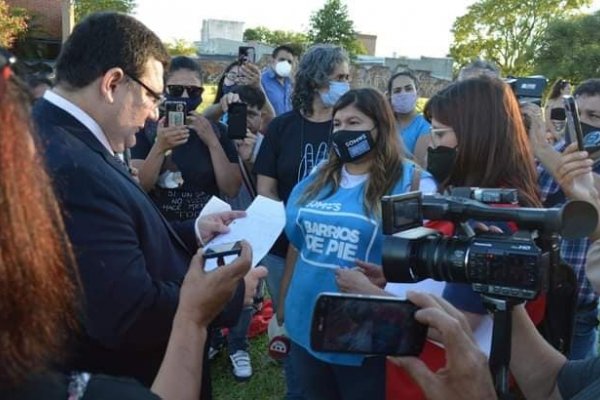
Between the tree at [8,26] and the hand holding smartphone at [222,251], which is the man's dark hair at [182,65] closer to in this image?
the hand holding smartphone at [222,251]

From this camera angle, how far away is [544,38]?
112ft

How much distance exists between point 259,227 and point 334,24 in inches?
1924

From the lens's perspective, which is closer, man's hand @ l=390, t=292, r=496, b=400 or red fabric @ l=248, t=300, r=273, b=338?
man's hand @ l=390, t=292, r=496, b=400

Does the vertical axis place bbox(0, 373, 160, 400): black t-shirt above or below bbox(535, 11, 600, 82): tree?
below

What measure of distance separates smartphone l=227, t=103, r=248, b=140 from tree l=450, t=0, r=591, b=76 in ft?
131

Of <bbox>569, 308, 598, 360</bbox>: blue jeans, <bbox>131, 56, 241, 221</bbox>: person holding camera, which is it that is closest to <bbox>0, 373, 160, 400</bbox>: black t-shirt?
<bbox>569, 308, 598, 360</bbox>: blue jeans

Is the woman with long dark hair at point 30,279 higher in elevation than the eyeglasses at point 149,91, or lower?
lower

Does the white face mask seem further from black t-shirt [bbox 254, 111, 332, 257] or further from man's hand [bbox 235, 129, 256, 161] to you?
black t-shirt [bbox 254, 111, 332, 257]

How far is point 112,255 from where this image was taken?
5.32 feet

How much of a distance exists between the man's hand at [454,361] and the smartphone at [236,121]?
104 inches

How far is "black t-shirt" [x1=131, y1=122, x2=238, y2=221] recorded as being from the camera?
362 cm

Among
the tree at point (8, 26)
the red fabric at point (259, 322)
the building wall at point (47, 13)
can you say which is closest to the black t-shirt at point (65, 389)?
the red fabric at point (259, 322)

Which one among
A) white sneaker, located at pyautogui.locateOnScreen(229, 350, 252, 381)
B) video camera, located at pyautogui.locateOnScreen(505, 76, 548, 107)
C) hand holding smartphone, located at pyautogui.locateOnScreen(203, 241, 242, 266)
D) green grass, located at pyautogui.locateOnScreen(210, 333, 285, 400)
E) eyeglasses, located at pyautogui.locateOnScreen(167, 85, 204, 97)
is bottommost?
green grass, located at pyautogui.locateOnScreen(210, 333, 285, 400)

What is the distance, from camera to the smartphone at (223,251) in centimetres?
154
